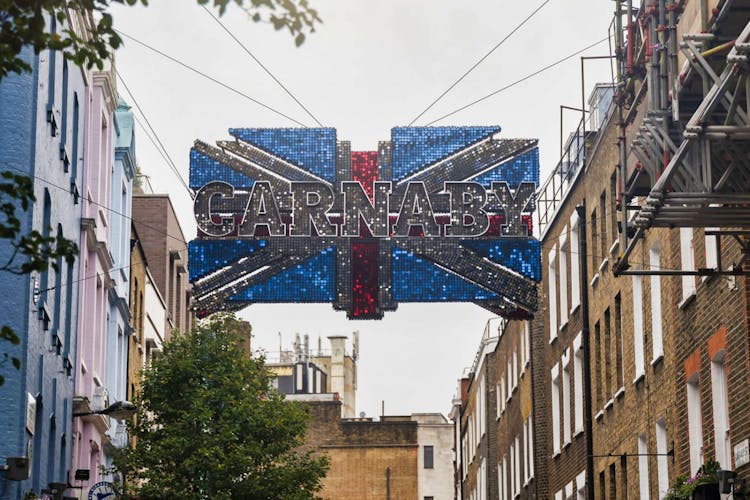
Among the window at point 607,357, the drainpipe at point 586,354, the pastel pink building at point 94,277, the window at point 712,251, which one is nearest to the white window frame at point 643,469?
the window at point 607,357

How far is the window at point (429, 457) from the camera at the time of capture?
9631 centimetres

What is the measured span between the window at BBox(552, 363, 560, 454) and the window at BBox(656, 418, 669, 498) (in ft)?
44.8

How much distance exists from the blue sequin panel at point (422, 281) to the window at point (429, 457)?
67.0m

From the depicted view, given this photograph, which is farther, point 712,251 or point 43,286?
point 43,286

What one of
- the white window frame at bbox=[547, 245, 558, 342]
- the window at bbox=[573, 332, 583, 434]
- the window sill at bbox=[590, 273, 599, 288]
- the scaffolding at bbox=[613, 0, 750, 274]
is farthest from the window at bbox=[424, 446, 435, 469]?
the scaffolding at bbox=[613, 0, 750, 274]

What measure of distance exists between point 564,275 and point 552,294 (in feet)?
8.50

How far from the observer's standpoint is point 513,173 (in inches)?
1200

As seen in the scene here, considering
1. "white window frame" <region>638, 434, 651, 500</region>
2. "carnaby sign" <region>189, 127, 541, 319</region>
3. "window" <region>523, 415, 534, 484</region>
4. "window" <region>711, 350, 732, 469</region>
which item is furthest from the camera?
"window" <region>523, 415, 534, 484</region>

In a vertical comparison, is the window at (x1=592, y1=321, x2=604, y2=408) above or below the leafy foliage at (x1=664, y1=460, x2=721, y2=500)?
above

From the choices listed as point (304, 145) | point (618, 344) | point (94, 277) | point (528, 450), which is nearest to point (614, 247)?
point (618, 344)

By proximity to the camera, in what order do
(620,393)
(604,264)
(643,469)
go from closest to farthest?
(643,469)
(620,393)
(604,264)

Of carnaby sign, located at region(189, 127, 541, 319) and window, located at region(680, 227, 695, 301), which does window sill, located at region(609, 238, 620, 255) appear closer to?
carnaby sign, located at region(189, 127, 541, 319)

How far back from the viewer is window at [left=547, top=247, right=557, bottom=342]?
45.0 m

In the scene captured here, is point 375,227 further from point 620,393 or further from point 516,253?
point 620,393
